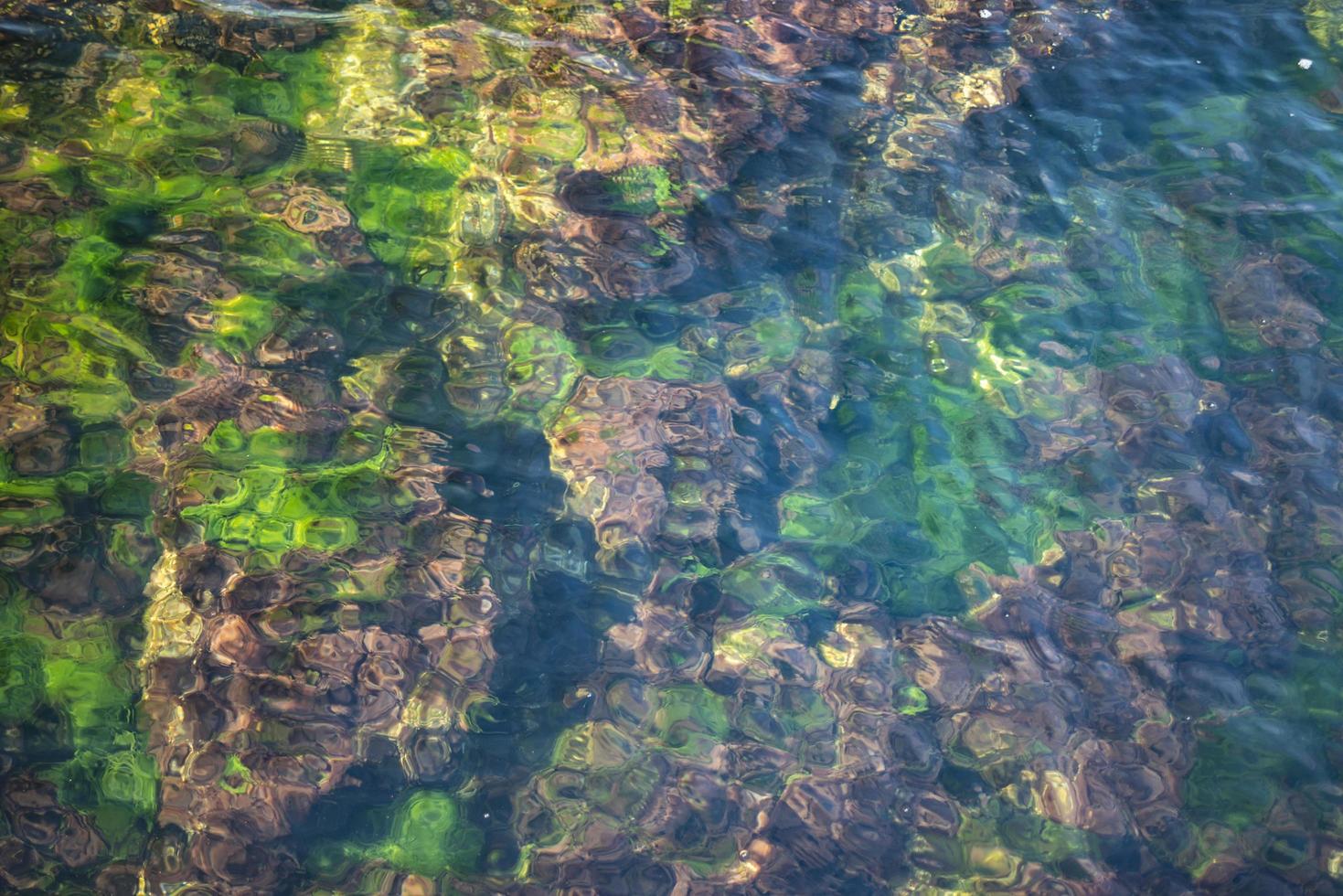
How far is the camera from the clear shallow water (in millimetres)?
3373

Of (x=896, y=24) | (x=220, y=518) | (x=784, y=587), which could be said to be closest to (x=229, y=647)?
(x=220, y=518)

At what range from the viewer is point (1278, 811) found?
11.5 ft

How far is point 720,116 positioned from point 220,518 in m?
3.20

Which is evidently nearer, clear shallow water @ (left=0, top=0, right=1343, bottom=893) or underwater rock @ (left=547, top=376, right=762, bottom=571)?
clear shallow water @ (left=0, top=0, right=1343, bottom=893)

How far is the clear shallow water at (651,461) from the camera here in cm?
337

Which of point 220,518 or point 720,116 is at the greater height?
point 720,116

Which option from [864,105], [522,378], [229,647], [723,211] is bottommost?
[229,647]

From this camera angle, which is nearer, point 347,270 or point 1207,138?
point 347,270

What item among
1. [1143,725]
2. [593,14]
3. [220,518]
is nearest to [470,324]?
[220,518]

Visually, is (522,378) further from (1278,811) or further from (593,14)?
(1278,811)

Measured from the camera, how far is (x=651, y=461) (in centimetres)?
404

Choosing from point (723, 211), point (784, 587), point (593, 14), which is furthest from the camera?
point (593, 14)

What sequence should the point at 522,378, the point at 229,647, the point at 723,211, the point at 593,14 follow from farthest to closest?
the point at 593,14 → the point at 723,211 → the point at 522,378 → the point at 229,647

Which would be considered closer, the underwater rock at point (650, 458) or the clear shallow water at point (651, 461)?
the clear shallow water at point (651, 461)
